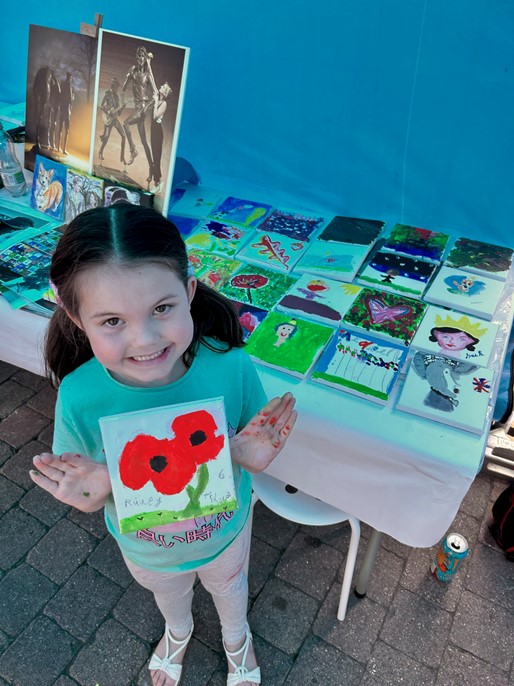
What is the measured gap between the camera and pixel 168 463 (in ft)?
3.54

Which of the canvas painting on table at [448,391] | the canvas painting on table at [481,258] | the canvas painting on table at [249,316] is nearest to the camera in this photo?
the canvas painting on table at [448,391]

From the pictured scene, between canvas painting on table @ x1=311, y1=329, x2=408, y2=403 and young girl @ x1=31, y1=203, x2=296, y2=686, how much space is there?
325 millimetres

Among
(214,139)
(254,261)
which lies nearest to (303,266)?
(254,261)

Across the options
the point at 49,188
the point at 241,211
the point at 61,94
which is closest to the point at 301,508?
the point at 241,211

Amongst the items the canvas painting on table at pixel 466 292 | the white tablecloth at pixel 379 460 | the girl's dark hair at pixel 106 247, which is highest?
the girl's dark hair at pixel 106 247

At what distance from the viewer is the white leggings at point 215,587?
143cm

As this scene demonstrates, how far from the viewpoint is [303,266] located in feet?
6.40

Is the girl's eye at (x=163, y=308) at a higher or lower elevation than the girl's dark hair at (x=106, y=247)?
lower

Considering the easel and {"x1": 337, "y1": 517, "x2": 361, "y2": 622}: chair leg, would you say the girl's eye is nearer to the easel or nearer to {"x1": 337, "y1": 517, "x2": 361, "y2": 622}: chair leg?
{"x1": 337, "y1": 517, "x2": 361, "y2": 622}: chair leg

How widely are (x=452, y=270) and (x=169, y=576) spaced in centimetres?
151

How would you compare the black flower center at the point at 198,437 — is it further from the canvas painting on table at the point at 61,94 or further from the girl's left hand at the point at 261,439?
the canvas painting on table at the point at 61,94

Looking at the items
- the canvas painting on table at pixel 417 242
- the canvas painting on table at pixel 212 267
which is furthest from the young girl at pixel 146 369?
the canvas painting on table at pixel 417 242

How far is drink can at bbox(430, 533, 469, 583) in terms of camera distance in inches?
73.9

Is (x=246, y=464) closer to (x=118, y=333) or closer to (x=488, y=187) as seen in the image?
(x=118, y=333)
